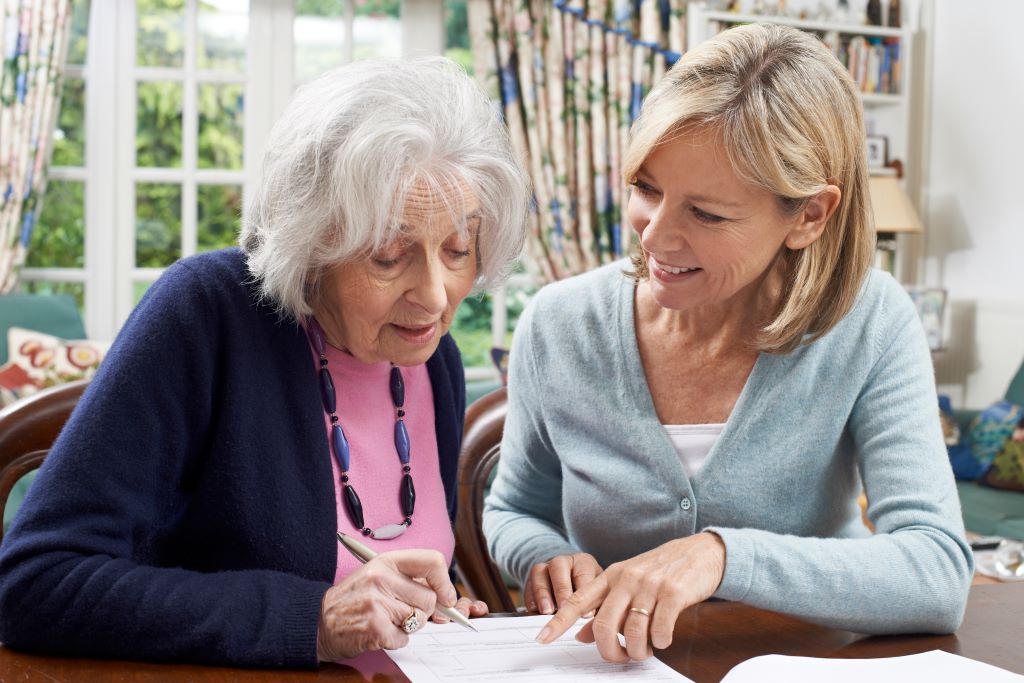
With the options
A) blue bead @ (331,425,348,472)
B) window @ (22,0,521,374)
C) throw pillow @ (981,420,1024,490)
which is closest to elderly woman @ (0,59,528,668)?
blue bead @ (331,425,348,472)

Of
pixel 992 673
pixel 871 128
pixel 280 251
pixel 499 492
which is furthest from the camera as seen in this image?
pixel 871 128

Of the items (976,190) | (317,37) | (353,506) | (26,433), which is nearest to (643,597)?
(353,506)

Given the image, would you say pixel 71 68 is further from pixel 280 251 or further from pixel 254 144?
pixel 280 251

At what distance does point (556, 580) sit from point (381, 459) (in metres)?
0.25

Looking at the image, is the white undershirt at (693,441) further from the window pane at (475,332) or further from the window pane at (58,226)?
the window pane at (58,226)

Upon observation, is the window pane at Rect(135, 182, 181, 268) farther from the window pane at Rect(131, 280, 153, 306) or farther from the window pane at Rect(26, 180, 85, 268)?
the window pane at Rect(26, 180, 85, 268)

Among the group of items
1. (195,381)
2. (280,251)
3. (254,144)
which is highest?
(254,144)

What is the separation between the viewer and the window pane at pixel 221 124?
181 inches

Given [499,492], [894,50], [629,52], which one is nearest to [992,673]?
[499,492]

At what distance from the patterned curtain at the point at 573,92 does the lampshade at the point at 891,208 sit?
102 cm

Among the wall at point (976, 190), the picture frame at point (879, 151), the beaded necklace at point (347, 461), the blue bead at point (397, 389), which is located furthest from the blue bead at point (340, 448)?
the picture frame at point (879, 151)

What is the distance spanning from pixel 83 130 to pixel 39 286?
672mm

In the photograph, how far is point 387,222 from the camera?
1091 mm

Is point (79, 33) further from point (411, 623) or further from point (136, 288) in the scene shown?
point (411, 623)
